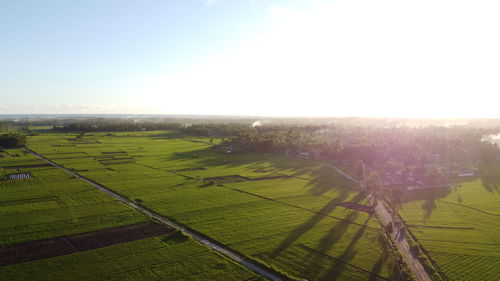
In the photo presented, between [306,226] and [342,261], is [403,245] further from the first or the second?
[306,226]

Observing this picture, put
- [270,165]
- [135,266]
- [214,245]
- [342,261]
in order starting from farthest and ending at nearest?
[270,165], [214,245], [342,261], [135,266]

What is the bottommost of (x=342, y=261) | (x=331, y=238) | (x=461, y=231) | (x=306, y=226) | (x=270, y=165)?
(x=342, y=261)

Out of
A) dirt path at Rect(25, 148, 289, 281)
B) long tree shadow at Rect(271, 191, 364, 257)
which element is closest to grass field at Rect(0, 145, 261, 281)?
dirt path at Rect(25, 148, 289, 281)

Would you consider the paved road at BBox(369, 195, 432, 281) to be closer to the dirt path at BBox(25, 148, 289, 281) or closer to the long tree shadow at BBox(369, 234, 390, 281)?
the long tree shadow at BBox(369, 234, 390, 281)

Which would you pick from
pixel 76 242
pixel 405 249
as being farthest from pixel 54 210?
pixel 405 249

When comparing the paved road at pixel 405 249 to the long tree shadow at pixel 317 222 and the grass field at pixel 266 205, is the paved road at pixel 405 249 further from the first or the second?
the long tree shadow at pixel 317 222

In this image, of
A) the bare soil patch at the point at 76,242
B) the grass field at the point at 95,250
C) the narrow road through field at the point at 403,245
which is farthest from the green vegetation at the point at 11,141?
the narrow road through field at the point at 403,245
